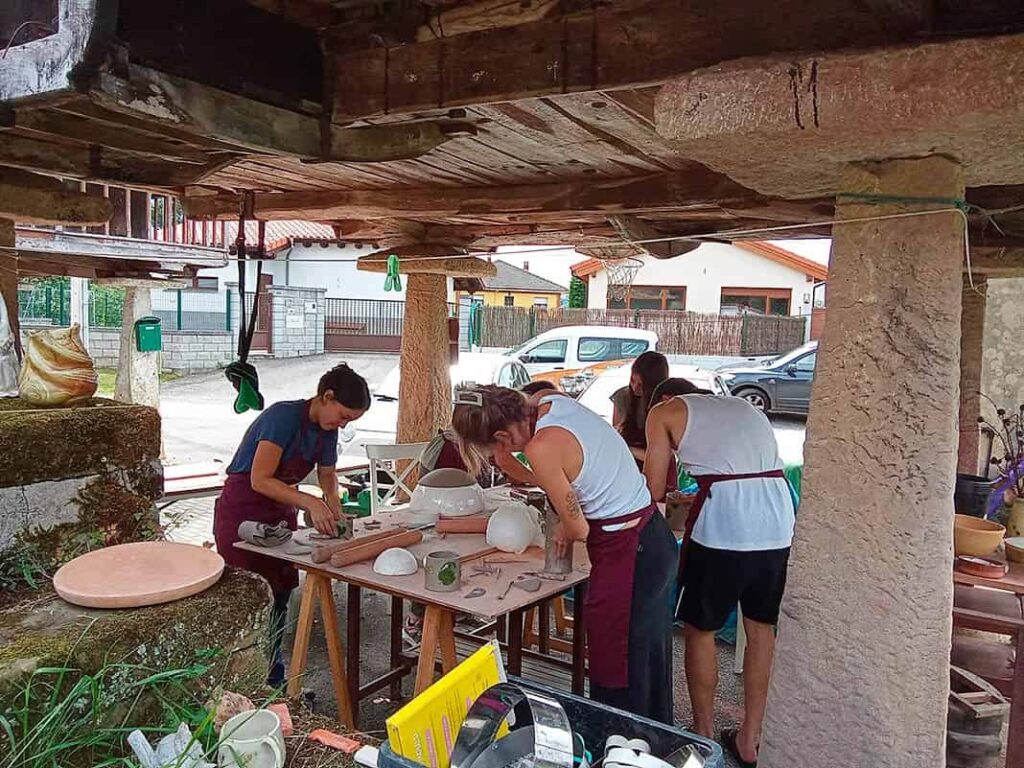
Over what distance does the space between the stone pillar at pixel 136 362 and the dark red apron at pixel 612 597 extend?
33.5 ft

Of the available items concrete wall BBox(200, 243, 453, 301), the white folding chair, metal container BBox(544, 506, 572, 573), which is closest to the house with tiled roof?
concrete wall BBox(200, 243, 453, 301)

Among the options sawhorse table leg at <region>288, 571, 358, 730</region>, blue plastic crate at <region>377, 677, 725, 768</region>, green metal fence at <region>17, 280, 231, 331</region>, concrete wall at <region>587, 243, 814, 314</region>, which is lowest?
sawhorse table leg at <region>288, 571, 358, 730</region>

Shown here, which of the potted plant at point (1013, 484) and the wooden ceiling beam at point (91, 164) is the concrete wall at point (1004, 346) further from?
the wooden ceiling beam at point (91, 164)

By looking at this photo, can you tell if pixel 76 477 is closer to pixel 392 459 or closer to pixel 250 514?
pixel 250 514

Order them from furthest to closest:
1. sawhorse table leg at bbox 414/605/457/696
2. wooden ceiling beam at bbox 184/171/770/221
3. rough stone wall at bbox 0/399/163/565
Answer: wooden ceiling beam at bbox 184/171/770/221, sawhorse table leg at bbox 414/605/457/696, rough stone wall at bbox 0/399/163/565

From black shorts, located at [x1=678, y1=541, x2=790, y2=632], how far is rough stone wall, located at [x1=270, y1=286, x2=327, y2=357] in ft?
68.2

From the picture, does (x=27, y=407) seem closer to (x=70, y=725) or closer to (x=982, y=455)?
(x=70, y=725)

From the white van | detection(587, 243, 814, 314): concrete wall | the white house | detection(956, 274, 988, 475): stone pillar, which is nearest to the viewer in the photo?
detection(956, 274, 988, 475): stone pillar

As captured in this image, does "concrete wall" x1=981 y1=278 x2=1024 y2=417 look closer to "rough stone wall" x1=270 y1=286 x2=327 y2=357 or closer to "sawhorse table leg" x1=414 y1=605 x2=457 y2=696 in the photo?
"sawhorse table leg" x1=414 y1=605 x2=457 y2=696

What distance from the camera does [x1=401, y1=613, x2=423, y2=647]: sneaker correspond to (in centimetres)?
493

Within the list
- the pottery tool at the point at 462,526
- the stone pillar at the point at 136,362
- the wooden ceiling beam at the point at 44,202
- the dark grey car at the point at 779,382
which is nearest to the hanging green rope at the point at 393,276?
the wooden ceiling beam at the point at 44,202

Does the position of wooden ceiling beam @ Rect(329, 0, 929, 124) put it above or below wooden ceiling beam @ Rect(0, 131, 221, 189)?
above

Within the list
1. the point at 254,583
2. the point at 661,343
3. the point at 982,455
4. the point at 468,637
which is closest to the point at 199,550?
the point at 254,583

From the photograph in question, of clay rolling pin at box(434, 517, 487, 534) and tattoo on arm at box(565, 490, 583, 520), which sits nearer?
tattoo on arm at box(565, 490, 583, 520)
